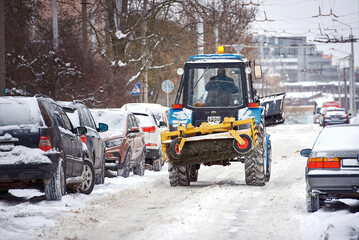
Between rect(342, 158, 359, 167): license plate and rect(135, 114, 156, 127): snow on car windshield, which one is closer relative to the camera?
rect(342, 158, 359, 167): license plate

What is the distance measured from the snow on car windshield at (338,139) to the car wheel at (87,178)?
4685mm

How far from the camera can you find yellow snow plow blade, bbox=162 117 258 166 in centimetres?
1414

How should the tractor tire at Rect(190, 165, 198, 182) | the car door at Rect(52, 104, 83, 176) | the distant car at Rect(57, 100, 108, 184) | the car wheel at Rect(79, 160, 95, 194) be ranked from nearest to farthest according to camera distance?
the car door at Rect(52, 104, 83, 176) < the car wheel at Rect(79, 160, 95, 194) < the distant car at Rect(57, 100, 108, 184) < the tractor tire at Rect(190, 165, 198, 182)

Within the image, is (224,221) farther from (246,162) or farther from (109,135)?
(109,135)

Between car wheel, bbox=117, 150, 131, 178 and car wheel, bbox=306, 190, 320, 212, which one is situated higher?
car wheel, bbox=306, 190, 320, 212

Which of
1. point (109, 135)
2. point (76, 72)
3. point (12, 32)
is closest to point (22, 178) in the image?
point (109, 135)

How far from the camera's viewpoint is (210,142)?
14.4 metres

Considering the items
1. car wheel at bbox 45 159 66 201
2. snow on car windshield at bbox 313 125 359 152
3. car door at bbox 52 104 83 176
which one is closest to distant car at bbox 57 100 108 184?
car door at bbox 52 104 83 176

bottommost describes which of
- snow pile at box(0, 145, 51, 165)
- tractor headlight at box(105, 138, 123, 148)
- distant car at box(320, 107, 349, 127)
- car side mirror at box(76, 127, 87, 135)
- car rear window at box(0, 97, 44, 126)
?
distant car at box(320, 107, 349, 127)

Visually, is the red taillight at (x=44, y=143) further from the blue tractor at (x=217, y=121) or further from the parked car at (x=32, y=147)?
the blue tractor at (x=217, y=121)

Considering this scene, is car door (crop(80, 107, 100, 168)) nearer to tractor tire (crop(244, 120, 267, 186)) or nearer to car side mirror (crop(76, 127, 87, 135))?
car side mirror (crop(76, 127, 87, 135))

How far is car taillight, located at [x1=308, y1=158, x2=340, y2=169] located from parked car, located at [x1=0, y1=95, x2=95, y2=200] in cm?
390

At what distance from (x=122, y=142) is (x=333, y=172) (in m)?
8.16

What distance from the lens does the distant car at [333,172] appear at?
997cm
